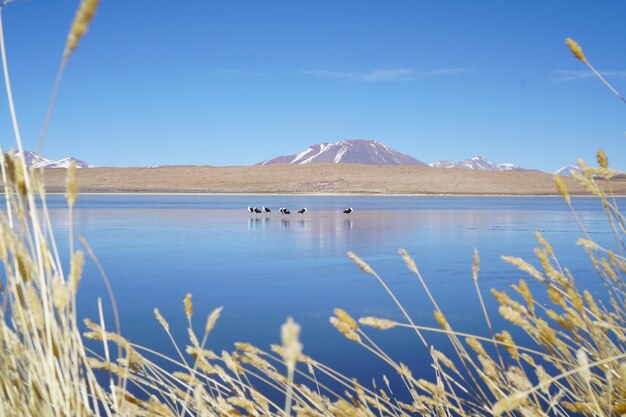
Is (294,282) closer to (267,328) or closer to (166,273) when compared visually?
(166,273)

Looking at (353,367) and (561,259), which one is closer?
(353,367)

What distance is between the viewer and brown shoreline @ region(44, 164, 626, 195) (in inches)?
2435

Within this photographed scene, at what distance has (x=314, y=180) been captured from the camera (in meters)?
67.9

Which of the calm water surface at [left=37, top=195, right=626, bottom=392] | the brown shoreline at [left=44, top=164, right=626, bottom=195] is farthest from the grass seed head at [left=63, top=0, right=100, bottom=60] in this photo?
the brown shoreline at [left=44, top=164, right=626, bottom=195]

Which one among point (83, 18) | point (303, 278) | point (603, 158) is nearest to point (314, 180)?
point (303, 278)

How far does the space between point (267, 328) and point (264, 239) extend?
696cm

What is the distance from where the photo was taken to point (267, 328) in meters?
4.75

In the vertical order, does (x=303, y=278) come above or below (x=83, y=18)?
below

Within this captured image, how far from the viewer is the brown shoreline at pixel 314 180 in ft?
203

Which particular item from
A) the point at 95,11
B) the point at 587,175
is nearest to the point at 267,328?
the point at 587,175

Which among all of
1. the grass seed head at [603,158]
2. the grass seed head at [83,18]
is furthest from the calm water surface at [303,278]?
the grass seed head at [83,18]

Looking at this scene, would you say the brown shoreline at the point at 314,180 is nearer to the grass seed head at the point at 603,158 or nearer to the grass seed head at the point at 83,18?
the grass seed head at the point at 603,158

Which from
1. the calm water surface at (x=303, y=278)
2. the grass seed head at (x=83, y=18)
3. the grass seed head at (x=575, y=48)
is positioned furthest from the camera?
the calm water surface at (x=303, y=278)

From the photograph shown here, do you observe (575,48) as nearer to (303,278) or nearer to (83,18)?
(83,18)
